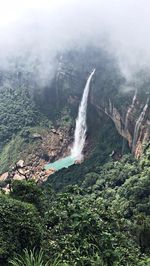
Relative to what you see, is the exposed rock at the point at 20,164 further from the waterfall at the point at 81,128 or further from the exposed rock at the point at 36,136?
the waterfall at the point at 81,128

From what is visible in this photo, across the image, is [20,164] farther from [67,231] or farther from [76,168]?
[67,231]

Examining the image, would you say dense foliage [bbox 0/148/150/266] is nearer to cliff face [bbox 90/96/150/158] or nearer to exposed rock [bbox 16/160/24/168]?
cliff face [bbox 90/96/150/158]

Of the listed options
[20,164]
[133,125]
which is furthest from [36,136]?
[133,125]

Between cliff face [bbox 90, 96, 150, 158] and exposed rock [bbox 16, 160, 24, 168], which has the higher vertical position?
cliff face [bbox 90, 96, 150, 158]

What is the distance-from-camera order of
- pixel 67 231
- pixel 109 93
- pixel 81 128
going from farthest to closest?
pixel 81 128 → pixel 109 93 → pixel 67 231

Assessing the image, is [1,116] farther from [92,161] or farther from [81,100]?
[92,161]

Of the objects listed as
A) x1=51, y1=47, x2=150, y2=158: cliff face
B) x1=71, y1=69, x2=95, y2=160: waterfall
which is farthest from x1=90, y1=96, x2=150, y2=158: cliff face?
x1=71, y1=69, x2=95, y2=160: waterfall

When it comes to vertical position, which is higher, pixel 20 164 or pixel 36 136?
pixel 36 136

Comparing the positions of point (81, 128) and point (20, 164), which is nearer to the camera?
point (20, 164)

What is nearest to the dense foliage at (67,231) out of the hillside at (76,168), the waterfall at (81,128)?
the hillside at (76,168)
